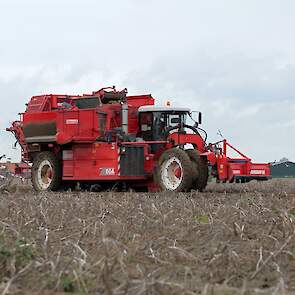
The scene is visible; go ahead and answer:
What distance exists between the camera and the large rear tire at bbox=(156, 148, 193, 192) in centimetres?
1580

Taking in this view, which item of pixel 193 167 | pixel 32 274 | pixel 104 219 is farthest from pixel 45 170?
pixel 32 274

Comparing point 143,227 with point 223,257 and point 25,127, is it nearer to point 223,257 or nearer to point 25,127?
point 223,257

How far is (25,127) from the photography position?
62.7 feet

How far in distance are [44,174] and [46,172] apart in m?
0.11

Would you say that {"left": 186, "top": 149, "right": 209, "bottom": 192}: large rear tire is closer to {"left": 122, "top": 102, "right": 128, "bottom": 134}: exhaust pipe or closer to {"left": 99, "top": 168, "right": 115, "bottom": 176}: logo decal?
{"left": 99, "top": 168, "right": 115, "bottom": 176}: logo decal

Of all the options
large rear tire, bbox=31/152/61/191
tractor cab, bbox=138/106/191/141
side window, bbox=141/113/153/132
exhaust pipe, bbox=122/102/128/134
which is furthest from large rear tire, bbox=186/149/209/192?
large rear tire, bbox=31/152/61/191

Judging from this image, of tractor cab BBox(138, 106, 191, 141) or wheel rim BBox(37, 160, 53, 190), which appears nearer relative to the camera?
tractor cab BBox(138, 106, 191, 141)

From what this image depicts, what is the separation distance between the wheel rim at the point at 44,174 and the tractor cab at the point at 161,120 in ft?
9.49

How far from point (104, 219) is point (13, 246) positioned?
2.51m

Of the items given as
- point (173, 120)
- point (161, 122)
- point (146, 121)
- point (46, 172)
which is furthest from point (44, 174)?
point (173, 120)

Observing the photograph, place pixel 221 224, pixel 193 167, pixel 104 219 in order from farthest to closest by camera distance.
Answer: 1. pixel 193 167
2. pixel 104 219
3. pixel 221 224

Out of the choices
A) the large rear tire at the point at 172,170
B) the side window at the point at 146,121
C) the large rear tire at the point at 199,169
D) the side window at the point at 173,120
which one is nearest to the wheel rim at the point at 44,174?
the side window at the point at 146,121

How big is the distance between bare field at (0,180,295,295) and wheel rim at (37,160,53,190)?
11399mm

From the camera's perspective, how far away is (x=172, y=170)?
16266 mm
